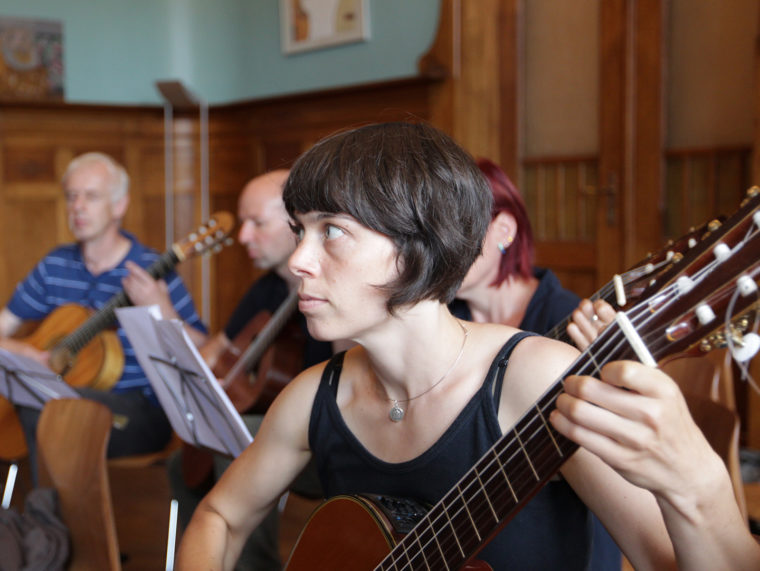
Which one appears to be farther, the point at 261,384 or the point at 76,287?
the point at 76,287

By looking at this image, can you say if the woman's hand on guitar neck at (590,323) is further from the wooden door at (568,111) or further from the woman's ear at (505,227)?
the wooden door at (568,111)

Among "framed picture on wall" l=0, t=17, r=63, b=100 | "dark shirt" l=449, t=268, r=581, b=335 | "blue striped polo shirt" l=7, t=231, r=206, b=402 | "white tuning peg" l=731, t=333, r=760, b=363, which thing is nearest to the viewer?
"white tuning peg" l=731, t=333, r=760, b=363

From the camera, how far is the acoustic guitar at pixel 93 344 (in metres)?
2.83

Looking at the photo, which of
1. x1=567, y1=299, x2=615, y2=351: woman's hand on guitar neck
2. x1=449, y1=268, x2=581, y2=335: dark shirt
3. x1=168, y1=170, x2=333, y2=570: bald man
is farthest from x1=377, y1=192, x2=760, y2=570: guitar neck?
x1=168, y1=170, x2=333, y2=570: bald man

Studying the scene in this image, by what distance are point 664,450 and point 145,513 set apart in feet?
9.39

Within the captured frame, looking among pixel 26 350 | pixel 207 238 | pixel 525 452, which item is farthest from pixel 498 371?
pixel 26 350

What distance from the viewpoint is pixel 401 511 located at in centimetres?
111

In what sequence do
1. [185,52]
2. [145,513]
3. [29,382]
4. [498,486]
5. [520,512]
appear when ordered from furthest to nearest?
[185,52]
[145,513]
[29,382]
[520,512]
[498,486]

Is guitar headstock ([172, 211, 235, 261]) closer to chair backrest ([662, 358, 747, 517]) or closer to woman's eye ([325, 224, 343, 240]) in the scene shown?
chair backrest ([662, 358, 747, 517])

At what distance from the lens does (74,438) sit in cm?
180

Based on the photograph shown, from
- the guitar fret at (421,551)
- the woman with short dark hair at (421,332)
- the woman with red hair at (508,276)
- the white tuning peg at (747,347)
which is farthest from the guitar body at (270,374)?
the white tuning peg at (747,347)

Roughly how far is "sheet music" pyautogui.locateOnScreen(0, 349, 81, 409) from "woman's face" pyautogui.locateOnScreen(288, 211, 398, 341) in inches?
59.7

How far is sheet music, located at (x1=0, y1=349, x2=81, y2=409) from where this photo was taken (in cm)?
236

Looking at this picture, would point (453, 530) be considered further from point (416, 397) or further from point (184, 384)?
point (184, 384)
